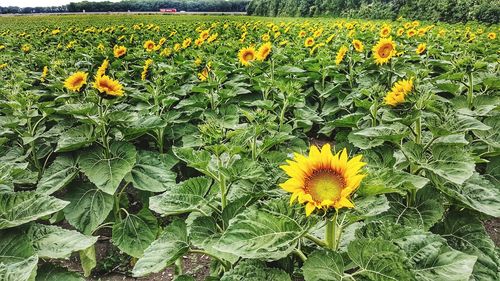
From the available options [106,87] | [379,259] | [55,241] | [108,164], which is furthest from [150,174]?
[379,259]

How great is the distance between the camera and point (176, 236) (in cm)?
173

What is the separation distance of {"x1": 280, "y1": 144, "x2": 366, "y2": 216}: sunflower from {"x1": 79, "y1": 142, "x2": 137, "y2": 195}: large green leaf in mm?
1652

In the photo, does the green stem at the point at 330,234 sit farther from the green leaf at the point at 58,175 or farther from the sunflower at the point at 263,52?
the sunflower at the point at 263,52

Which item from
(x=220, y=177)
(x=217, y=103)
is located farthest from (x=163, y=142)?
(x=220, y=177)

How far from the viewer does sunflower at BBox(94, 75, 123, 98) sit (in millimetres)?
2832

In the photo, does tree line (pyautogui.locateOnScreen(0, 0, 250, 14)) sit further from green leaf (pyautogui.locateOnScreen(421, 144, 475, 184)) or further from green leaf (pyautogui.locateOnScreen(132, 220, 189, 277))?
green leaf (pyautogui.locateOnScreen(421, 144, 475, 184))

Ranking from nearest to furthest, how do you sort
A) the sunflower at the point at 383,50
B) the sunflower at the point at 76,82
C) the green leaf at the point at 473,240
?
1. the green leaf at the point at 473,240
2. the sunflower at the point at 76,82
3. the sunflower at the point at 383,50

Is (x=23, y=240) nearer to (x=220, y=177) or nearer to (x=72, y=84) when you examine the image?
(x=220, y=177)

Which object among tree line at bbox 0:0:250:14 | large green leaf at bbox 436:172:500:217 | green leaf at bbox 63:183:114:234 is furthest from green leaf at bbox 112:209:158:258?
tree line at bbox 0:0:250:14

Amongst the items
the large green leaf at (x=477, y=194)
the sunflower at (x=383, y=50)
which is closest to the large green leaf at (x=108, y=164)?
the large green leaf at (x=477, y=194)

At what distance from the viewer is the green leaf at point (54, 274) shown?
164 cm

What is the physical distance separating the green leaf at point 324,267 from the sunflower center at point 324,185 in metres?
0.21

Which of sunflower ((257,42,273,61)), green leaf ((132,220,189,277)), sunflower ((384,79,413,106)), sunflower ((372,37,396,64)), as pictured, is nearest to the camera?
green leaf ((132,220,189,277))

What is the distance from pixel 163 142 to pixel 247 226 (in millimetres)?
2691
